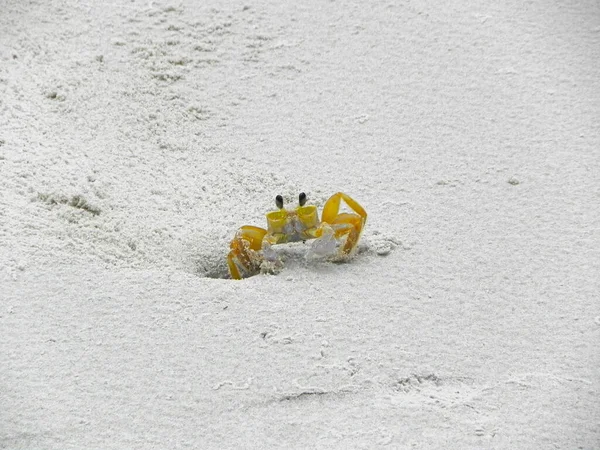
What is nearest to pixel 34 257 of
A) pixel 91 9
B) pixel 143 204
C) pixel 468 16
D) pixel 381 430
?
pixel 143 204

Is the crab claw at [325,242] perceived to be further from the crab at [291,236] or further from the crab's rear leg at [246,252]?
the crab's rear leg at [246,252]

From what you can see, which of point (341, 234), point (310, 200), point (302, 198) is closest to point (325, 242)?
point (341, 234)

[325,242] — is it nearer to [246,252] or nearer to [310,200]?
[246,252]

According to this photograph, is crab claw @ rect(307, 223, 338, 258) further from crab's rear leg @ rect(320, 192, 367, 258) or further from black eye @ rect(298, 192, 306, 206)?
black eye @ rect(298, 192, 306, 206)

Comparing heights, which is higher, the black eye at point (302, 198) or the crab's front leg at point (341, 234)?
the black eye at point (302, 198)

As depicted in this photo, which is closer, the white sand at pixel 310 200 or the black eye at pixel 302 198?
the white sand at pixel 310 200

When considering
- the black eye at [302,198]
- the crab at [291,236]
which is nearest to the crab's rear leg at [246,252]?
the crab at [291,236]
